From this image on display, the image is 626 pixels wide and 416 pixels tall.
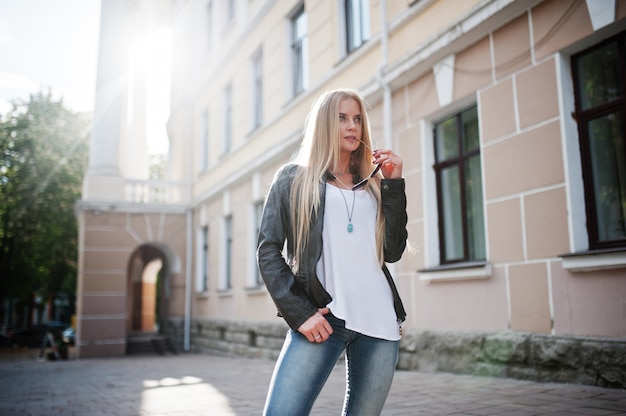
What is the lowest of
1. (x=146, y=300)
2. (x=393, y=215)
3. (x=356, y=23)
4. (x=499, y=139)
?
(x=146, y=300)

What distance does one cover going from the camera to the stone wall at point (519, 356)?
4.72 metres

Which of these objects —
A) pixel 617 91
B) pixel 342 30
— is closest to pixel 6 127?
pixel 342 30

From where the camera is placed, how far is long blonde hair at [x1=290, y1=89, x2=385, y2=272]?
2.10m

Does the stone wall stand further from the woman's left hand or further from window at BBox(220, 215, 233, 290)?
window at BBox(220, 215, 233, 290)

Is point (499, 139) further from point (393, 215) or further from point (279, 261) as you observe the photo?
point (279, 261)

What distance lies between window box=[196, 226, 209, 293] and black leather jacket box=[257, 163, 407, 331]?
1488 centimetres

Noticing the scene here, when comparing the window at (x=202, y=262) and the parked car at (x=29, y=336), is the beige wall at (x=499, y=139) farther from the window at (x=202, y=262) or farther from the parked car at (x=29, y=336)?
the parked car at (x=29, y=336)

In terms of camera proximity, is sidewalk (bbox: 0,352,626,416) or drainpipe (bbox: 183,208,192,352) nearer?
sidewalk (bbox: 0,352,626,416)

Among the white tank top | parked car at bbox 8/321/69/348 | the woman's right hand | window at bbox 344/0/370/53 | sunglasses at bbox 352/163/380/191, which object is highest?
window at bbox 344/0/370/53

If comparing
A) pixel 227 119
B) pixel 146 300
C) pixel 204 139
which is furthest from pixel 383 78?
pixel 146 300

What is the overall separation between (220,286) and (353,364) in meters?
13.4

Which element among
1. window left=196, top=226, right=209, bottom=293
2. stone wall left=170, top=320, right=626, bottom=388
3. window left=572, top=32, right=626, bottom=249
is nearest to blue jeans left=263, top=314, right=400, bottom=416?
stone wall left=170, top=320, right=626, bottom=388

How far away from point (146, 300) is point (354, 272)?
23.5 meters

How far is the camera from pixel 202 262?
669 inches
